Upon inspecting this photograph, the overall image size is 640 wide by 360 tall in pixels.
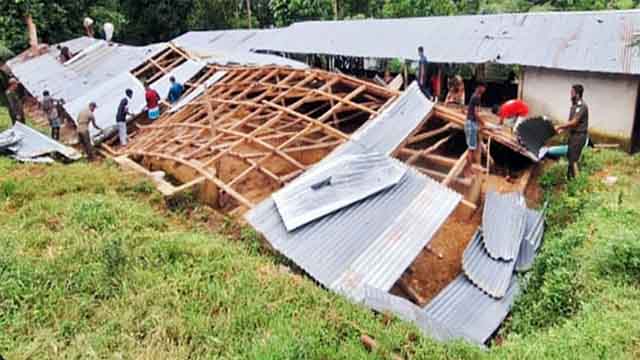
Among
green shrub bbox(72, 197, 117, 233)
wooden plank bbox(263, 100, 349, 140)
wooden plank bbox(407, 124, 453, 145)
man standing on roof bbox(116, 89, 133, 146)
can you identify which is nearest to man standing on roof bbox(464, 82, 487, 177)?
wooden plank bbox(407, 124, 453, 145)

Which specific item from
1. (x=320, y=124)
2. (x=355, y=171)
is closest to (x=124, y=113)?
(x=320, y=124)

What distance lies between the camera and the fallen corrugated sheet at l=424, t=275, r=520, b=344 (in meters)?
5.48

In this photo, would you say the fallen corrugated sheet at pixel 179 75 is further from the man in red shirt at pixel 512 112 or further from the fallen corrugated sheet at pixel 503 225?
the fallen corrugated sheet at pixel 503 225

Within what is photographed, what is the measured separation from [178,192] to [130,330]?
352 cm

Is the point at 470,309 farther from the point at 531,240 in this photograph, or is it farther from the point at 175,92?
the point at 175,92

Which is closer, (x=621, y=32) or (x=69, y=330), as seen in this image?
(x=69, y=330)

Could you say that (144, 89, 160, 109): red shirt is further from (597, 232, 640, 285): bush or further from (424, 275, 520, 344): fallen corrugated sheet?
(597, 232, 640, 285): bush

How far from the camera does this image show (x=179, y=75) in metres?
13.4

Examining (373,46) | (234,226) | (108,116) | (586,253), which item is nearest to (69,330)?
(234,226)

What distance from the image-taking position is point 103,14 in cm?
2236

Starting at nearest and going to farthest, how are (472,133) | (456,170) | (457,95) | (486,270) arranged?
(486,270) → (456,170) → (472,133) → (457,95)

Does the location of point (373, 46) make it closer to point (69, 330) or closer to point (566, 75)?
point (566, 75)

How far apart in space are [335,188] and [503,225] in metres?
2.40

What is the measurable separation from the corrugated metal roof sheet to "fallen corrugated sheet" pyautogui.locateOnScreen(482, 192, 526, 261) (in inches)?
217
